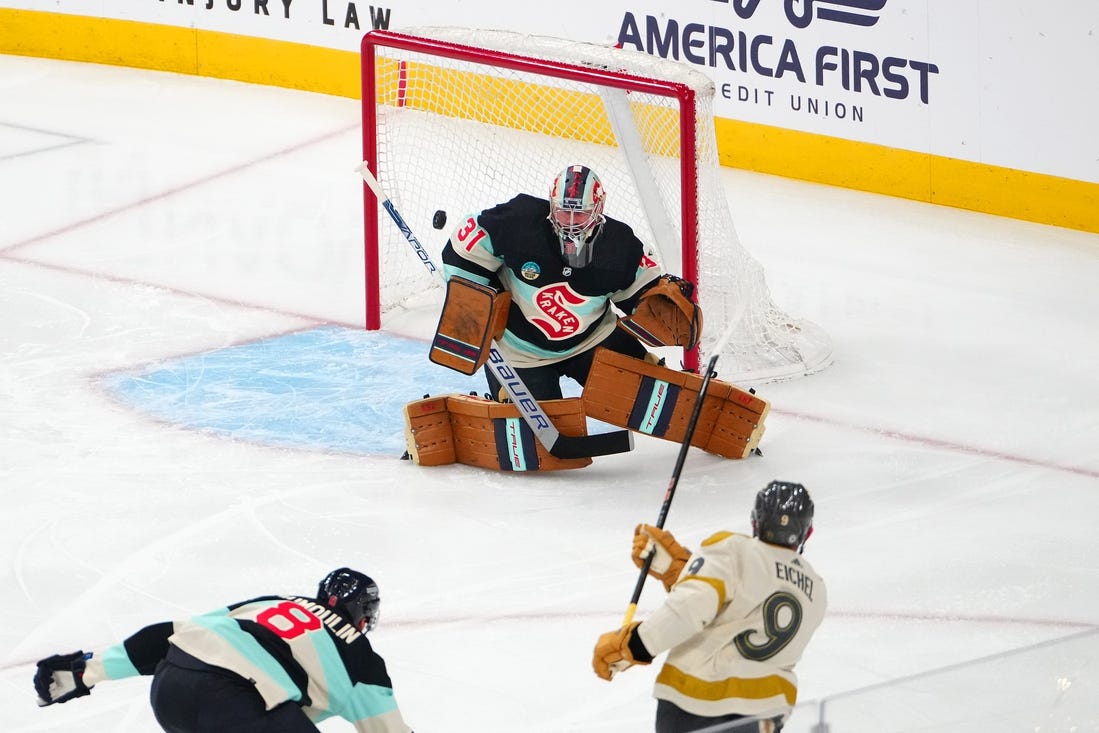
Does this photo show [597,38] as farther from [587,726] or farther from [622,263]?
[587,726]

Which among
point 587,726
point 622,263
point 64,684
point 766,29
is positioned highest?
point 766,29

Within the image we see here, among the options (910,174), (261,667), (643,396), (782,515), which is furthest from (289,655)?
(910,174)

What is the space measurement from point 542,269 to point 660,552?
2.01 meters

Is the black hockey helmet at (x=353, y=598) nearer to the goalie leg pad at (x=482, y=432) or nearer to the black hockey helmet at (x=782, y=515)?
the black hockey helmet at (x=782, y=515)

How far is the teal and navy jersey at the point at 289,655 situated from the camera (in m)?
2.99

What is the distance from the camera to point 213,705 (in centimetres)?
295

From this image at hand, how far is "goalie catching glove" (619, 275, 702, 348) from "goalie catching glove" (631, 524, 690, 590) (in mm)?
1907

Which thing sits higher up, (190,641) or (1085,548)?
(190,641)

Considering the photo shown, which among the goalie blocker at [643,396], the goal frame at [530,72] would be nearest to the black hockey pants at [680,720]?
the goalie blocker at [643,396]

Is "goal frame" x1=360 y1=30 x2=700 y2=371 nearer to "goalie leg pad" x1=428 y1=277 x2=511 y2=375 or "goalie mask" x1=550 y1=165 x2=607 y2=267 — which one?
"goalie mask" x1=550 y1=165 x2=607 y2=267

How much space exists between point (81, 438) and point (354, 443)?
81 centimetres

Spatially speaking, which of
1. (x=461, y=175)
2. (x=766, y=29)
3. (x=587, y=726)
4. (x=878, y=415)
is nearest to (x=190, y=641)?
(x=587, y=726)

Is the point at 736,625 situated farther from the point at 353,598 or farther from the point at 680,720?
the point at 353,598

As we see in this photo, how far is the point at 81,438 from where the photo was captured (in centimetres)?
550
